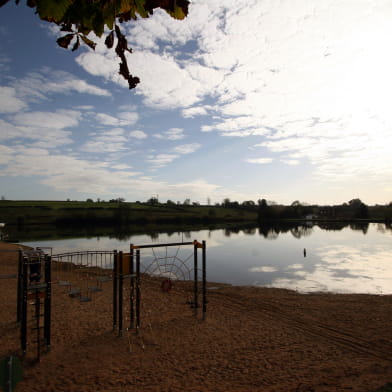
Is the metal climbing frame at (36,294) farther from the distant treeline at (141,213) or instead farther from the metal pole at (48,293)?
the distant treeline at (141,213)

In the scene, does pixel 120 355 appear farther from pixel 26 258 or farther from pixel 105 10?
pixel 105 10

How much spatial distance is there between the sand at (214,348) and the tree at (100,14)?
7220 mm

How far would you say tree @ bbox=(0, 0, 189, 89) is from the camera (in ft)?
5.89

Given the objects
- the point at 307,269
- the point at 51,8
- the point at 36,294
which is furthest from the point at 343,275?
the point at 51,8

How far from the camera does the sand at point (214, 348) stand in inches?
273

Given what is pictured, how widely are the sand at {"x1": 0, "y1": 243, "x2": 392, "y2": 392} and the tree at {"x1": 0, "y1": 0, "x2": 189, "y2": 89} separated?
7220mm

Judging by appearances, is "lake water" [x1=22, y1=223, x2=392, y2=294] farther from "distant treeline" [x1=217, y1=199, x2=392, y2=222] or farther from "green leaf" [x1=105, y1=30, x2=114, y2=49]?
"distant treeline" [x1=217, y1=199, x2=392, y2=222]

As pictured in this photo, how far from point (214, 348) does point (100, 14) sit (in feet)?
30.1

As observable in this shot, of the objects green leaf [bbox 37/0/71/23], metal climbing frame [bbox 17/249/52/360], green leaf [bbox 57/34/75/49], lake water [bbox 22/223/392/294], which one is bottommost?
lake water [bbox 22/223/392/294]

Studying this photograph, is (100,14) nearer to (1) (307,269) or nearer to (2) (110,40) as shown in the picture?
(2) (110,40)

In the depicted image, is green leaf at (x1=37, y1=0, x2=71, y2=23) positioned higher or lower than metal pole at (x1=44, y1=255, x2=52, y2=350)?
higher


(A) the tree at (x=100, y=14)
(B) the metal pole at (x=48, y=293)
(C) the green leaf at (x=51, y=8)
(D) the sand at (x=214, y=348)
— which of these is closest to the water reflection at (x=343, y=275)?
(D) the sand at (x=214, y=348)

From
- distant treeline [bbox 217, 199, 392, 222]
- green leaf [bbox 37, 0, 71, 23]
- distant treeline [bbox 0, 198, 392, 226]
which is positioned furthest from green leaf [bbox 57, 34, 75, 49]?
distant treeline [bbox 217, 199, 392, 222]

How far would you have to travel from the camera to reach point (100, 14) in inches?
87.0
